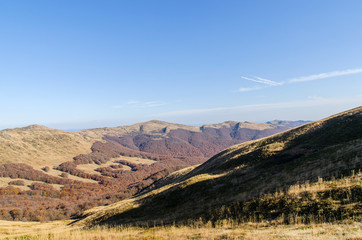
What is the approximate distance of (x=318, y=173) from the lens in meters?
19.0

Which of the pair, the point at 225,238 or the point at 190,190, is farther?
the point at 190,190

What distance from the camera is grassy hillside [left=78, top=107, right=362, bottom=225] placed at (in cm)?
1273

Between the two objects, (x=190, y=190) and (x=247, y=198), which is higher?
(x=247, y=198)

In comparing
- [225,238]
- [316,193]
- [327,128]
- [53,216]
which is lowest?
[53,216]

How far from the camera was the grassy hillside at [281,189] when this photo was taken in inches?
501

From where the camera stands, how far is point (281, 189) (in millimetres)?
17219

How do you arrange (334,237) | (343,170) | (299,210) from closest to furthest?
(334,237) → (299,210) → (343,170)

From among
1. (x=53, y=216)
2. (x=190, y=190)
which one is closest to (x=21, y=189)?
(x=53, y=216)

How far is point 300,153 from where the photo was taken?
102 feet

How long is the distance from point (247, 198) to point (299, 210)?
5.78m

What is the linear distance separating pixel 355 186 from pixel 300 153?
64.5ft

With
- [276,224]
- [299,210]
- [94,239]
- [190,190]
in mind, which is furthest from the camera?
[190,190]

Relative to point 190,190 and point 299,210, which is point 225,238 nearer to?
point 299,210

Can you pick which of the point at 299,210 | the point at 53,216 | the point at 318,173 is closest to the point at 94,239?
the point at 299,210
